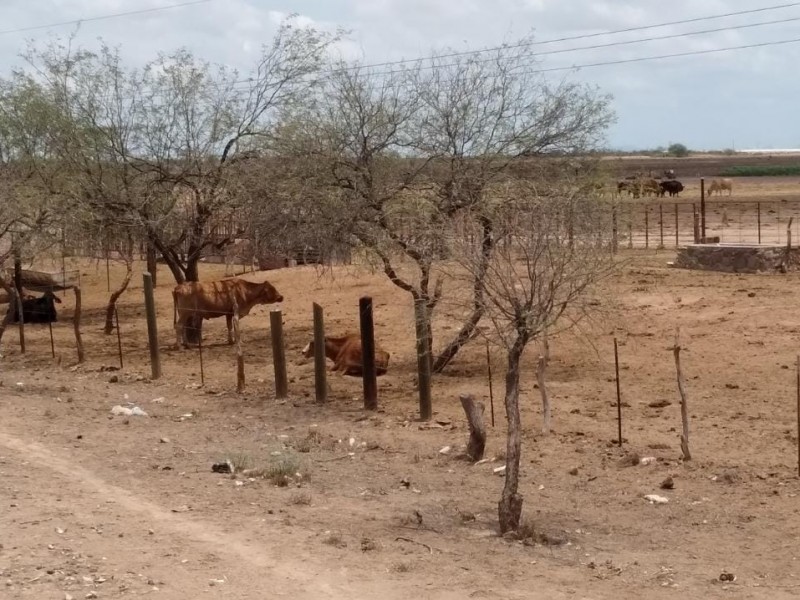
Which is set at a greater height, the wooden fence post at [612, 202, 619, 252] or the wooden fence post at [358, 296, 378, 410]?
the wooden fence post at [612, 202, 619, 252]

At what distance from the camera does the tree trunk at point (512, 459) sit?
30.3 feet

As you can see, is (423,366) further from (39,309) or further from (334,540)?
(39,309)

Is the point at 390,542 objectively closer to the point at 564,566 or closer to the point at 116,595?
the point at 564,566

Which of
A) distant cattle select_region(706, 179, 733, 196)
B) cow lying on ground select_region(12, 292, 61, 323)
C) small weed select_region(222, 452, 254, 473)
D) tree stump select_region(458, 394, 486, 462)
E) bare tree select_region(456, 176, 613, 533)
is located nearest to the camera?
bare tree select_region(456, 176, 613, 533)

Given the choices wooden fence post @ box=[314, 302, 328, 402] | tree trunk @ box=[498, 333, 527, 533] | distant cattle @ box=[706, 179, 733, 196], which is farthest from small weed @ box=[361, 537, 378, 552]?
distant cattle @ box=[706, 179, 733, 196]

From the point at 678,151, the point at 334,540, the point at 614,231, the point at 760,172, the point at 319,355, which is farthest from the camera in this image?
the point at 678,151

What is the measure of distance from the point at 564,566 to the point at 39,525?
4.19 metres

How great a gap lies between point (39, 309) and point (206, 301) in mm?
6207

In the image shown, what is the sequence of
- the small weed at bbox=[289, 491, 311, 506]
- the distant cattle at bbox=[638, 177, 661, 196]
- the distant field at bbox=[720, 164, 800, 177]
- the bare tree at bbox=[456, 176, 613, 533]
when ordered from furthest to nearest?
1. the distant field at bbox=[720, 164, 800, 177]
2. the distant cattle at bbox=[638, 177, 661, 196]
3. the small weed at bbox=[289, 491, 311, 506]
4. the bare tree at bbox=[456, 176, 613, 533]

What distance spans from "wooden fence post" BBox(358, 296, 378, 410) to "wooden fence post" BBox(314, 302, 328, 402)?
584 mm

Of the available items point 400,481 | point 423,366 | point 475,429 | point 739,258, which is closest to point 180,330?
point 423,366

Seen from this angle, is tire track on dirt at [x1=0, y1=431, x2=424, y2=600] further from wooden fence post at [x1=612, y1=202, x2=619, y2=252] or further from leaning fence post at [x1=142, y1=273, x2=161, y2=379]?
leaning fence post at [x1=142, y1=273, x2=161, y2=379]

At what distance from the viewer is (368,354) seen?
14.4m

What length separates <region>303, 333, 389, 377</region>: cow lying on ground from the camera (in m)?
17.1
